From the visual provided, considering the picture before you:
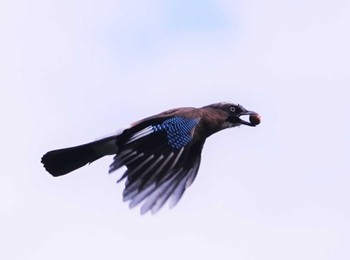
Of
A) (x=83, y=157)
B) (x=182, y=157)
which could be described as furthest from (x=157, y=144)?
(x=83, y=157)

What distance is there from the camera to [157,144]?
17078mm

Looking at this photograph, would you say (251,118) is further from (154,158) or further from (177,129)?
(154,158)

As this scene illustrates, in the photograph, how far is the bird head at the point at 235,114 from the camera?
61.8 feet

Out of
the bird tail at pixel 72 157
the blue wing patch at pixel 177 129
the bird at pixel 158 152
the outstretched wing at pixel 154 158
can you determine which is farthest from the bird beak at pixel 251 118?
the bird tail at pixel 72 157

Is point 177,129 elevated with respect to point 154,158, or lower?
elevated

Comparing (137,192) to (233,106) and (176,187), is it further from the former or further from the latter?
(233,106)

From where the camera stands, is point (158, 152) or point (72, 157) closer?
point (158, 152)

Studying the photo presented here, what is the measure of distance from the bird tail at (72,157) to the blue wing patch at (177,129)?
956 mm

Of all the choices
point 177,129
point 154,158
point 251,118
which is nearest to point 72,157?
point 177,129

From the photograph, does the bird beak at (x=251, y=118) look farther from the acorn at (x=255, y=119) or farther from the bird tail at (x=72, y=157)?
the bird tail at (x=72, y=157)

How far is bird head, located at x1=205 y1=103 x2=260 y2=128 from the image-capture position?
18844mm

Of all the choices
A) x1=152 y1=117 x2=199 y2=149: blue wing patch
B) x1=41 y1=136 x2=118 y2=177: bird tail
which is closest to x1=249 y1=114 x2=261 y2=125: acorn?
x1=152 y1=117 x2=199 y2=149: blue wing patch

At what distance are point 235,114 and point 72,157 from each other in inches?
79.6

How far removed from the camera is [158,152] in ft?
55.7
